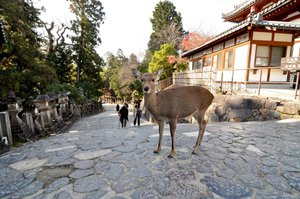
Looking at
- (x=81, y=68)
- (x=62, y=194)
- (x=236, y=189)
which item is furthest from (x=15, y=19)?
(x=81, y=68)

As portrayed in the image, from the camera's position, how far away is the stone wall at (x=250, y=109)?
608 centimetres

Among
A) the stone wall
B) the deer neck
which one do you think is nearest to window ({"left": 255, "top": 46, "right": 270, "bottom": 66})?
the stone wall

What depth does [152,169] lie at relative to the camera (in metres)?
2.79

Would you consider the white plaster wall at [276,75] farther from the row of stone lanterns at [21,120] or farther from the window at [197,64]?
the row of stone lanterns at [21,120]

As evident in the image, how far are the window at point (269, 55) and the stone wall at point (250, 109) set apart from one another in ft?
15.8

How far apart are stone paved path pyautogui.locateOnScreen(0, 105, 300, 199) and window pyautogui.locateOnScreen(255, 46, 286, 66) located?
24.9ft

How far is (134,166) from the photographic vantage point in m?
2.91

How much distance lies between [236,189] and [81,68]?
23.6m

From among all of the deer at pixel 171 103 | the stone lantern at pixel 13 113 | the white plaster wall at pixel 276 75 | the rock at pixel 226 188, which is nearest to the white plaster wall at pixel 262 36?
the white plaster wall at pixel 276 75

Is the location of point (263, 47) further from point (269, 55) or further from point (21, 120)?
point (21, 120)

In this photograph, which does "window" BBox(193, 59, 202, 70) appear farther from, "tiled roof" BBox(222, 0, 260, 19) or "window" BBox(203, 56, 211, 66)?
"tiled roof" BBox(222, 0, 260, 19)

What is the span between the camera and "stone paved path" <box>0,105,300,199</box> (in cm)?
226

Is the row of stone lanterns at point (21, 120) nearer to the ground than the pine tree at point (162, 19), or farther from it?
nearer to the ground

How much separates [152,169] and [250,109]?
5.89 m
